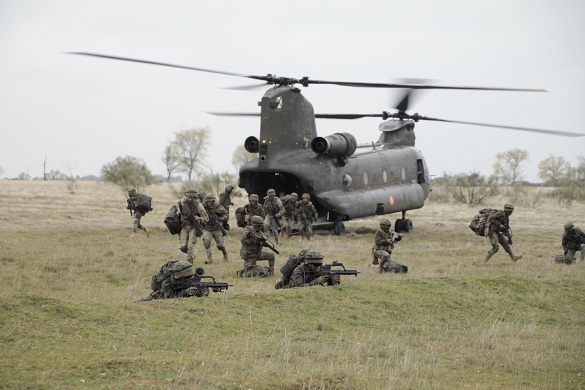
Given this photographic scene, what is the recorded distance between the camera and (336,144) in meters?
28.3

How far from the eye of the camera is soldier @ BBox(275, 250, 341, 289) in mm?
15336

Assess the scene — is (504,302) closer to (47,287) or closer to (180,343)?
(180,343)

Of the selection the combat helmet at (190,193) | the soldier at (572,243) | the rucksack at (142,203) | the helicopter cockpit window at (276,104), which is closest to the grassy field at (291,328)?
the soldier at (572,243)

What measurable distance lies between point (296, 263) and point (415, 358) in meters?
4.92

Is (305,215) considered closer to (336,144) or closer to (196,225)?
(336,144)

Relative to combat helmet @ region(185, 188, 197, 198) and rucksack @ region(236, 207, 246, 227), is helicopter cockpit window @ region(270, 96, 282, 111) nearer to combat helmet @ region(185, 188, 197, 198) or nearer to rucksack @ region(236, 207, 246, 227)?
rucksack @ region(236, 207, 246, 227)

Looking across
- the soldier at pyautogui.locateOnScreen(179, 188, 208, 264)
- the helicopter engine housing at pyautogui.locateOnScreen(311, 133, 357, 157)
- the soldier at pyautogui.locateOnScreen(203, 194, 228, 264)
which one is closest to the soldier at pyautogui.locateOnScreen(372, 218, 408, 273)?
the soldier at pyautogui.locateOnScreen(203, 194, 228, 264)

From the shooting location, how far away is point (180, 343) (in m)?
11.2

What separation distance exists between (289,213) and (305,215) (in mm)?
A: 598

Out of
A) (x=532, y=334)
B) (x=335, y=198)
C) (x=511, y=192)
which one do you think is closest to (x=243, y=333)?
(x=532, y=334)

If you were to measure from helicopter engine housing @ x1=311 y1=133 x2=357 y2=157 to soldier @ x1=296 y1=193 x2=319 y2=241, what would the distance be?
213 cm

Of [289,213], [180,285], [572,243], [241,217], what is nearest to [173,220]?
[241,217]

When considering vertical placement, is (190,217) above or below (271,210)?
below

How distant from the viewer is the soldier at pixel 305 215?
26312 mm
